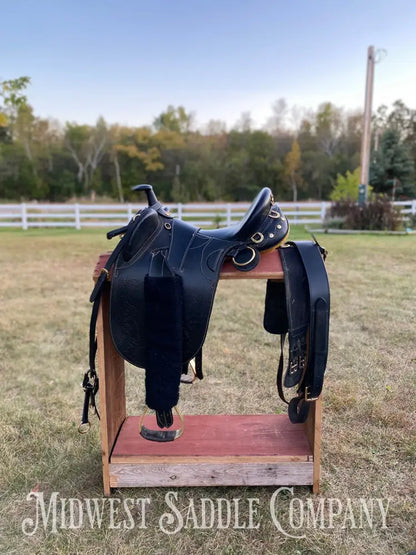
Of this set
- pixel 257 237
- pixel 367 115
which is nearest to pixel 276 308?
pixel 257 237

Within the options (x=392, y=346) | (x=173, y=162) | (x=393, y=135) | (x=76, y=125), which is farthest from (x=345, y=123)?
(x=392, y=346)

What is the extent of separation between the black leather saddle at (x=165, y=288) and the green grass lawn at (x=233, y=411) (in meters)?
0.45

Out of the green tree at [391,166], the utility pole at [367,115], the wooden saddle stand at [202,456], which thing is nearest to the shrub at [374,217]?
the utility pole at [367,115]

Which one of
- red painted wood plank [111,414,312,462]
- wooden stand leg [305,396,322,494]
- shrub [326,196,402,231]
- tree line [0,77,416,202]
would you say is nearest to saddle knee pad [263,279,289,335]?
wooden stand leg [305,396,322,494]

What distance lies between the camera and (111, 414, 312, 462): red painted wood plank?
1.54m

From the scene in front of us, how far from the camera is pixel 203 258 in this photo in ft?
4.44

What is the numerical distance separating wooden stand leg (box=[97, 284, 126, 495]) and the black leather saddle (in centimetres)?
7

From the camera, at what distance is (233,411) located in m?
2.13

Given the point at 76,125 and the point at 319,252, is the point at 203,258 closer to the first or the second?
the point at 319,252

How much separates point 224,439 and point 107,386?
54 cm

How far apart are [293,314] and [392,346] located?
75.1 inches

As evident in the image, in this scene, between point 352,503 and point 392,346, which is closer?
point 352,503

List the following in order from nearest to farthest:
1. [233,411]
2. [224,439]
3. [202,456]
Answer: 1. [202,456]
2. [224,439]
3. [233,411]

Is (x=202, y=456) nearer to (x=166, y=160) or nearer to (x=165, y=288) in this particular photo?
(x=165, y=288)
